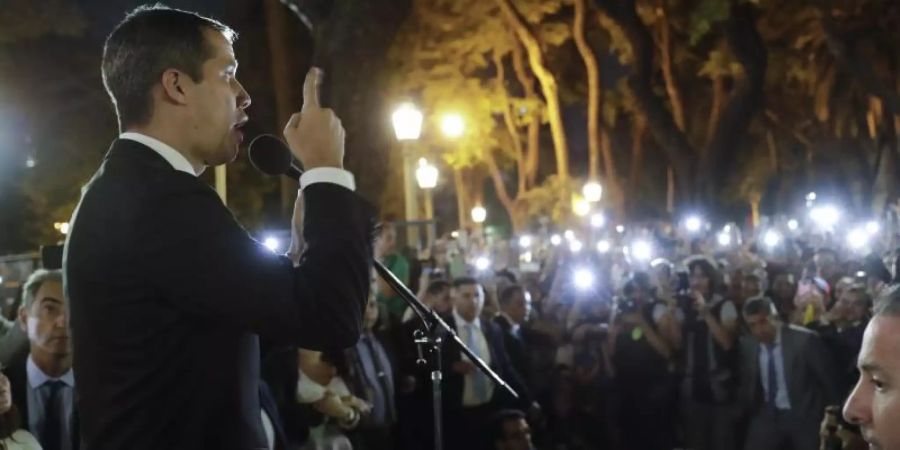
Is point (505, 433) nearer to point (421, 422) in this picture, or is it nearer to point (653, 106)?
point (421, 422)

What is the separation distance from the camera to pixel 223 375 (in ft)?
7.69

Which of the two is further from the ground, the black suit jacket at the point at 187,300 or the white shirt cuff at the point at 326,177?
the white shirt cuff at the point at 326,177

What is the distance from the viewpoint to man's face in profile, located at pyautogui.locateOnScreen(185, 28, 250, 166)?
2.46m

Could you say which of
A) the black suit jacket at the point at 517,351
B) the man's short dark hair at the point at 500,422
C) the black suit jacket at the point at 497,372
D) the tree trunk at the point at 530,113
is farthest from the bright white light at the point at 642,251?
the man's short dark hair at the point at 500,422

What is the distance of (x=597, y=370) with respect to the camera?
940cm

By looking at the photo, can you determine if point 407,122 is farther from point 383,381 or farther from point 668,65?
point 668,65

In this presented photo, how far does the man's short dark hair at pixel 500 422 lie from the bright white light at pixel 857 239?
1526 cm

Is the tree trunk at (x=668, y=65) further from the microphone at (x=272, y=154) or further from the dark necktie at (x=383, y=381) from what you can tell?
the microphone at (x=272, y=154)

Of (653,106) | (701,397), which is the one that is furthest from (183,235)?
(653,106)

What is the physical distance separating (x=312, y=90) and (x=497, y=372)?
222 inches

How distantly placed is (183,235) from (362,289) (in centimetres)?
40

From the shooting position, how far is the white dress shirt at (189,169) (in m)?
2.43

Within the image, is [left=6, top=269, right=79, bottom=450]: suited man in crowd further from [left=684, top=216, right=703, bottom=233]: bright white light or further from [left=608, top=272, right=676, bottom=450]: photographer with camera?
[left=684, top=216, right=703, bottom=233]: bright white light

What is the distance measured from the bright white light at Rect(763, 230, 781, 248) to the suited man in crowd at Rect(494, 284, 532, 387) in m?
15.1
